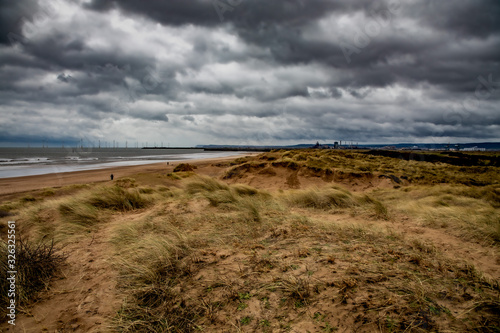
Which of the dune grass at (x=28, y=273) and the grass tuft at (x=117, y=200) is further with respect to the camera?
the grass tuft at (x=117, y=200)

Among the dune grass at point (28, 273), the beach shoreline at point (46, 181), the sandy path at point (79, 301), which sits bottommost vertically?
the beach shoreline at point (46, 181)

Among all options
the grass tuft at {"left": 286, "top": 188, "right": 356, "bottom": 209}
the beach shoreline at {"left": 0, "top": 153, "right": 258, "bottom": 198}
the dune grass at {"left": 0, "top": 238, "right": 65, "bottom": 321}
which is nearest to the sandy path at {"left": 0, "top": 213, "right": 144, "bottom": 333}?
the dune grass at {"left": 0, "top": 238, "right": 65, "bottom": 321}

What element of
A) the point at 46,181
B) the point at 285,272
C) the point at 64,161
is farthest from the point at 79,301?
the point at 64,161

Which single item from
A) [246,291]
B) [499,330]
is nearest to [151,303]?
[246,291]

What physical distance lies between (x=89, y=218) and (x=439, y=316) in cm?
742

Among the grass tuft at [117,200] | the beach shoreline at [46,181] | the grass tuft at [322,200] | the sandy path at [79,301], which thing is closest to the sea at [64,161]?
the beach shoreline at [46,181]

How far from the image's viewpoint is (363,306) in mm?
2678

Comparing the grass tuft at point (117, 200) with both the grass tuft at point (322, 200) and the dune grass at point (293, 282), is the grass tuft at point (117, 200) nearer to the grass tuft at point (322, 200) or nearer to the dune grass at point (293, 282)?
the dune grass at point (293, 282)

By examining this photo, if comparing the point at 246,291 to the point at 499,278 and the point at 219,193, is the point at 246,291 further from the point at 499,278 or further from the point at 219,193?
the point at 219,193

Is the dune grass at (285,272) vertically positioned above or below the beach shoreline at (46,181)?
above

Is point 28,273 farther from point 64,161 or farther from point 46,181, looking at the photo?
point 64,161

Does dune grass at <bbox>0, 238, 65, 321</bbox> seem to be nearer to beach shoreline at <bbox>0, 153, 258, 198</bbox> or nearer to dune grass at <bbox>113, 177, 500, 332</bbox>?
dune grass at <bbox>113, 177, 500, 332</bbox>

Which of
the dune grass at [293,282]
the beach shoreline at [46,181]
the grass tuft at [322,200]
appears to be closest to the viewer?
the dune grass at [293,282]

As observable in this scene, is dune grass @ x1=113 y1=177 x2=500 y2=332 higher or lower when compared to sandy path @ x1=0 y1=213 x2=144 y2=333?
higher
